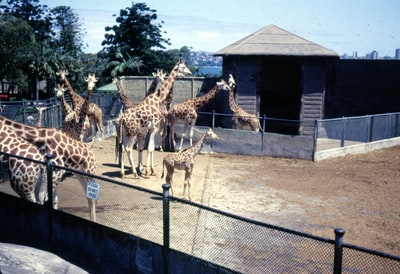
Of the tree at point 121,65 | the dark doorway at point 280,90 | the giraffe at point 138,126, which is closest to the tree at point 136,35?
the tree at point 121,65

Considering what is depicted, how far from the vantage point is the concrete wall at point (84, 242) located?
230 inches

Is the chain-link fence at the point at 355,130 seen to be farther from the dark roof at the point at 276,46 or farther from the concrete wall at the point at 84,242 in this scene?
the concrete wall at the point at 84,242

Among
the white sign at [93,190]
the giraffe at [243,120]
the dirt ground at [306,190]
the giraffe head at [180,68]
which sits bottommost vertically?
the dirt ground at [306,190]

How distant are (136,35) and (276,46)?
82.8ft

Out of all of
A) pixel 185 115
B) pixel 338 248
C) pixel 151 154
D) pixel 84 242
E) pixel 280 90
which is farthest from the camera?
pixel 280 90

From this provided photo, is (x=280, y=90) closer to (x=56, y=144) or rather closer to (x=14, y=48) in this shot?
(x=56, y=144)

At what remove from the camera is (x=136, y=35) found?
42250 mm

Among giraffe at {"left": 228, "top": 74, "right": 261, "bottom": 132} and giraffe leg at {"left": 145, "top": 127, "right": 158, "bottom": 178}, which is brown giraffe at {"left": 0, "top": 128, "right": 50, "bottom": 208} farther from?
giraffe at {"left": 228, "top": 74, "right": 261, "bottom": 132}

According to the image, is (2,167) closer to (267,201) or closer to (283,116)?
(267,201)

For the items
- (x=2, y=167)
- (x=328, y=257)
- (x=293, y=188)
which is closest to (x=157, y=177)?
(x=293, y=188)

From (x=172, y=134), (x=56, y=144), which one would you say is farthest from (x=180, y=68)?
(x=56, y=144)

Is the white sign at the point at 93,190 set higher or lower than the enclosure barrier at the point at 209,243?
higher

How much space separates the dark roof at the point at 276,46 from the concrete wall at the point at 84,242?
14.0 meters

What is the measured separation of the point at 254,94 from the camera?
19.9 meters
